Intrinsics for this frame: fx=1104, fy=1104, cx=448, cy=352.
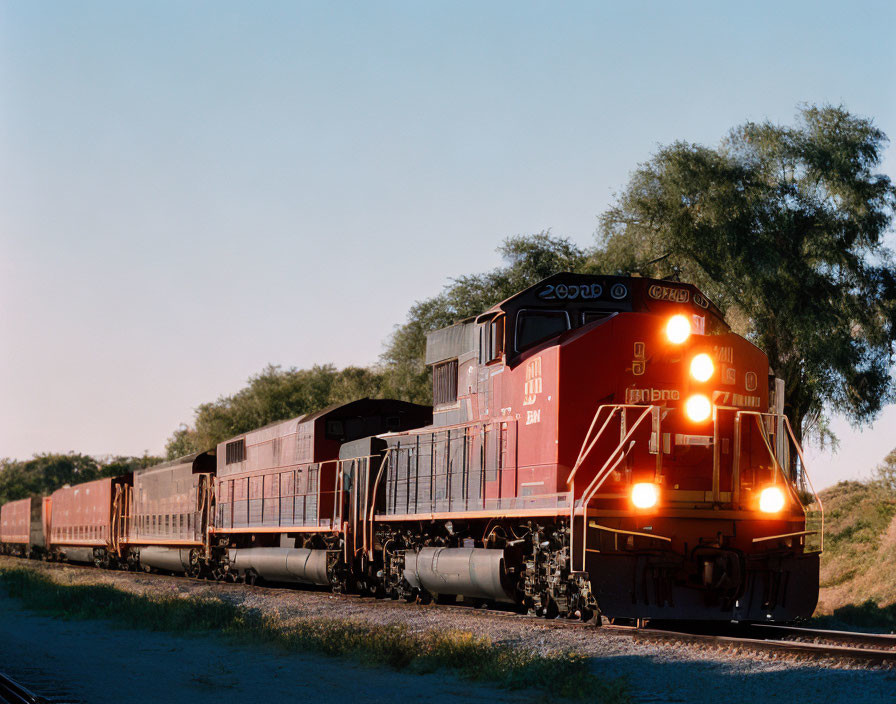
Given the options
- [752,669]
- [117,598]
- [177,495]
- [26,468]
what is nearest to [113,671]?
[752,669]

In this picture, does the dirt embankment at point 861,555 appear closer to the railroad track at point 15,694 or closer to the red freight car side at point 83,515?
the railroad track at point 15,694

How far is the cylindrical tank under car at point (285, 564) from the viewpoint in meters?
21.4

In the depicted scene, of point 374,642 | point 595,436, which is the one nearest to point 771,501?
point 595,436

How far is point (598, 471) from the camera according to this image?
44.1 ft

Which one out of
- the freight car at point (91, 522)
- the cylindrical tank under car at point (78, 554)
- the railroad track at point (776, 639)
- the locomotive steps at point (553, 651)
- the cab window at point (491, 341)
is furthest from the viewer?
the cylindrical tank under car at point (78, 554)

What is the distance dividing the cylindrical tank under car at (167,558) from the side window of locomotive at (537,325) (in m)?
18.5

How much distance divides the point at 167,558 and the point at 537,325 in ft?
68.1

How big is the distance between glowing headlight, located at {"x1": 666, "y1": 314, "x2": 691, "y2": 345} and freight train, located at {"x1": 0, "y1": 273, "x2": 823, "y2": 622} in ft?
0.06

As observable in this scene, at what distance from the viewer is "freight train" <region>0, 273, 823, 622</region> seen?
12.5m

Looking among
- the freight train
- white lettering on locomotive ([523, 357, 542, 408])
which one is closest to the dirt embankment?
the freight train

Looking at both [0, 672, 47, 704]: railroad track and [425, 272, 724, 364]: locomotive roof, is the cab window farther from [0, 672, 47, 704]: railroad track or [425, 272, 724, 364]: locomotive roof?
[0, 672, 47, 704]: railroad track

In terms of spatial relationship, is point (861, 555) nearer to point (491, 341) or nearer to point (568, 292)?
point (491, 341)

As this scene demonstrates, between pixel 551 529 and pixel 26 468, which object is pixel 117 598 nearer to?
pixel 551 529

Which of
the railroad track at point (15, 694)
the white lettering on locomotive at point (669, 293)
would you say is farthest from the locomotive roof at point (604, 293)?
the railroad track at point (15, 694)
